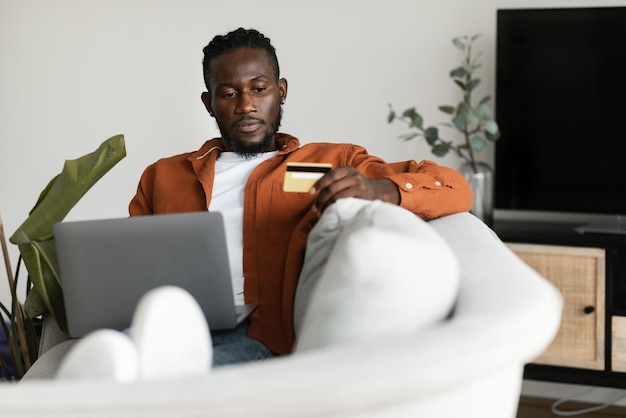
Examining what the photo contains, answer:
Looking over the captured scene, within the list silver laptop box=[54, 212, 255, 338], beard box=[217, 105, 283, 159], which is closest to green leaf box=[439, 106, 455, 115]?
beard box=[217, 105, 283, 159]

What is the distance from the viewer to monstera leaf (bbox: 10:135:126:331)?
2.12m

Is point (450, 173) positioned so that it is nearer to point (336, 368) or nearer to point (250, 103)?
point (250, 103)

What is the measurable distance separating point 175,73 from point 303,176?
2.12 m

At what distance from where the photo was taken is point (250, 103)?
85.0 inches

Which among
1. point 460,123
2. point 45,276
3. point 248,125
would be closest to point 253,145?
point 248,125

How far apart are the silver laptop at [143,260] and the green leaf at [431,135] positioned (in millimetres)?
1568

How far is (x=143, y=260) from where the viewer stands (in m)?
1.64

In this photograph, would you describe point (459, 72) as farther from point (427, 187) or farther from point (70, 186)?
point (70, 186)

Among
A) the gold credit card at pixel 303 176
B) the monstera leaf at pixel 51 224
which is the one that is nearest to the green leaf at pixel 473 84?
the monstera leaf at pixel 51 224

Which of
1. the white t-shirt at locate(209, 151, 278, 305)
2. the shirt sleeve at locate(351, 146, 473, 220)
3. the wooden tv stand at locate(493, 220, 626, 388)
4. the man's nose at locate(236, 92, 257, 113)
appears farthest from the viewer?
the wooden tv stand at locate(493, 220, 626, 388)

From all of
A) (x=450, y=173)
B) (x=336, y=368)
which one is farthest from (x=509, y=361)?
(x=450, y=173)

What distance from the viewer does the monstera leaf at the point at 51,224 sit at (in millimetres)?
2119

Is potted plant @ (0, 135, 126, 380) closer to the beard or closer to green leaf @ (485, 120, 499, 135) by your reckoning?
the beard

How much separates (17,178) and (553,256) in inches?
88.3
